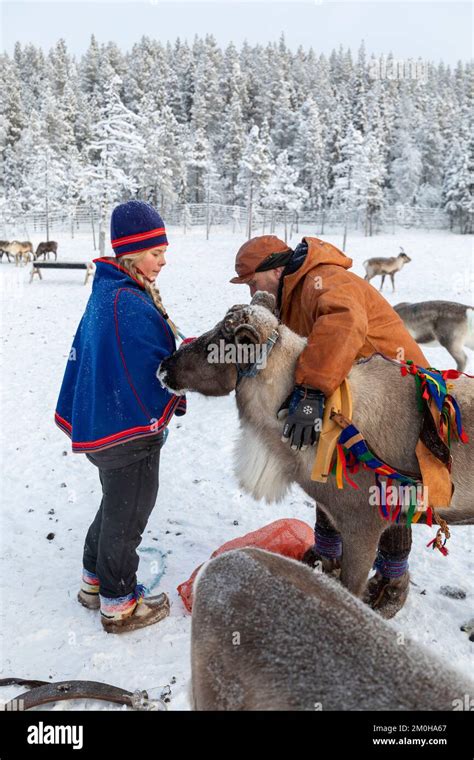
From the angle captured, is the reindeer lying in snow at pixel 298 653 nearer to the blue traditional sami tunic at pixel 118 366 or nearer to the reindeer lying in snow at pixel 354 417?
the reindeer lying in snow at pixel 354 417

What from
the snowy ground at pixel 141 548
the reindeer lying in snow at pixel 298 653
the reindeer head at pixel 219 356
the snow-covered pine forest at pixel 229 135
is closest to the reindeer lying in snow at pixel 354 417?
the reindeer head at pixel 219 356

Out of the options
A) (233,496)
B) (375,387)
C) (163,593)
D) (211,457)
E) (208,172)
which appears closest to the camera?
(375,387)

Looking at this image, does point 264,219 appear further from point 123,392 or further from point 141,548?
point 123,392

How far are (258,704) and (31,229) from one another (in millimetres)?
50743

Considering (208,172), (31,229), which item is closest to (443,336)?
(31,229)

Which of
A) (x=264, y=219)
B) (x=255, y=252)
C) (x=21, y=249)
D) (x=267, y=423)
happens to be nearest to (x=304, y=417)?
(x=267, y=423)

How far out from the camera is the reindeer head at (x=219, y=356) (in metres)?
2.69

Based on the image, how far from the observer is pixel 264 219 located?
52500mm

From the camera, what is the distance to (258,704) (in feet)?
4.46

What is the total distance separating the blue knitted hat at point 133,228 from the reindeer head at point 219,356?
611 millimetres

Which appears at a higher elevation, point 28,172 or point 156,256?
point 28,172

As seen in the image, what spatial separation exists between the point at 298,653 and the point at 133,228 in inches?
88.6

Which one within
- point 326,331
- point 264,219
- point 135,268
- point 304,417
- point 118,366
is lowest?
point 304,417
